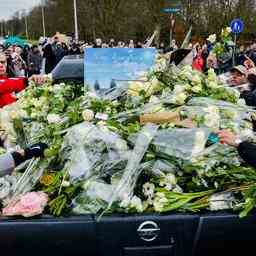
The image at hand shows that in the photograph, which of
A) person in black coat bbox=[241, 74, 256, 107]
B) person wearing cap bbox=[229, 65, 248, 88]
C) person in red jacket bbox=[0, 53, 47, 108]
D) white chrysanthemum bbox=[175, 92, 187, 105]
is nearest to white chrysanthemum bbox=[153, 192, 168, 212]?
white chrysanthemum bbox=[175, 92, 187, 105]

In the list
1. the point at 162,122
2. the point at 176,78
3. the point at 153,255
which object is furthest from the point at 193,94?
the point at 153,255

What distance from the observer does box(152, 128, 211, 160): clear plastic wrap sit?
3.97 metres

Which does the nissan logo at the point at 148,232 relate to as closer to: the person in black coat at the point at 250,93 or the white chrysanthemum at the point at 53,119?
the white chrysanthemum at the point at 53,119

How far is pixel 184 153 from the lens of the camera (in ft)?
13.0

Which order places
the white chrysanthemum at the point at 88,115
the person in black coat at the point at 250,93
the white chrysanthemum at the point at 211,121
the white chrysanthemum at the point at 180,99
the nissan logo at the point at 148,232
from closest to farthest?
the nissan logo at the point at 148,232 < the white chrysanthemum at the point at 211,121 < the white chrysanthemum at the point at 88,115 < the white chrysanthemum at the point at 180,99 < the person in black coat at the point at 250,93

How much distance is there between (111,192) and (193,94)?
1.53 meters

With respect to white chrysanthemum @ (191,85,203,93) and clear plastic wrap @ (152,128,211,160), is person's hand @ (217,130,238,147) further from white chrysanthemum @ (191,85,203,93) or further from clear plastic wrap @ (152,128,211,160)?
white chrysanthemum @ (191,85,203,93)

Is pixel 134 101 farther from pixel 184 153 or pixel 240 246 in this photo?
pixel 240 246

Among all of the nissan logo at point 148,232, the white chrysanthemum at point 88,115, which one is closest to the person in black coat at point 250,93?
the white chrysanthemum at point 88,115

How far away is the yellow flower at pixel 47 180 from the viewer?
12.9ft

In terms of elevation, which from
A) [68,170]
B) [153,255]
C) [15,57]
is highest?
[68,170]

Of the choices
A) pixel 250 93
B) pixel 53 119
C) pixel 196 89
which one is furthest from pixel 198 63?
pixel 53 119

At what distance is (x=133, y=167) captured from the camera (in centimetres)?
388

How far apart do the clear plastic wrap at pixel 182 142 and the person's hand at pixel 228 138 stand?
96 mm
